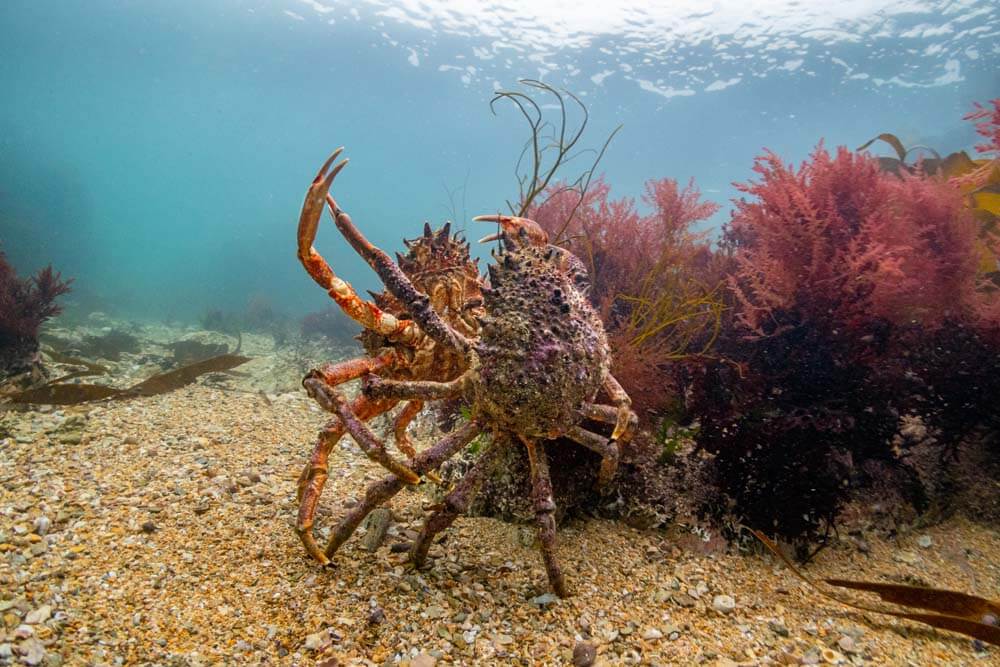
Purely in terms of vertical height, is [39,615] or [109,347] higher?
[39,615]

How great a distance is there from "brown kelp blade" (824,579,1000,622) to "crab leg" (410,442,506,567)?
231 centimetres

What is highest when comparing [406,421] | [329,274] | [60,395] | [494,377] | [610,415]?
[329,274]

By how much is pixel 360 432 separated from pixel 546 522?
118cm

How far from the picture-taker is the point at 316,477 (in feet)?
9.52

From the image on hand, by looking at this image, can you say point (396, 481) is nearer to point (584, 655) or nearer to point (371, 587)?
point (371, 587)

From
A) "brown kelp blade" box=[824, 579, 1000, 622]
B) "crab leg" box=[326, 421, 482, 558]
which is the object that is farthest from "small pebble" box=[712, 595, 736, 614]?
"crab leg" box=[326, 421, 482, 558]

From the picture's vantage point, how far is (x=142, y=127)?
264 ft

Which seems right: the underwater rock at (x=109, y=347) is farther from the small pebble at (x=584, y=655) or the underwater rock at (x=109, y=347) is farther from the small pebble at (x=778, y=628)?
the small pebble at (x=778, y=628)

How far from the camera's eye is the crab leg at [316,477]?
8.82 feet

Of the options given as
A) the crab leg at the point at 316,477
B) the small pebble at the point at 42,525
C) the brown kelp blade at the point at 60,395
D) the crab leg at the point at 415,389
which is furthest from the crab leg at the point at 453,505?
the brown kelp blade at the point at 60,395

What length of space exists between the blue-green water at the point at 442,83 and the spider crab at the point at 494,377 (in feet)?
9.16

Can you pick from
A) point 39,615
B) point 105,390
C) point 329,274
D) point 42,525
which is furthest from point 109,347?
point 329,274

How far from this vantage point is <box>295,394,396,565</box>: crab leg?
2.69 meters

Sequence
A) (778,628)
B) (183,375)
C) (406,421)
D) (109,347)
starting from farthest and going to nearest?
1. (109,347)
2. (183,375)
3. (406,421)
4. (778,628)
